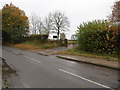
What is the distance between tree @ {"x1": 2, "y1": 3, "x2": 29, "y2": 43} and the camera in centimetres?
3634

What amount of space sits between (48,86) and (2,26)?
1429 inches

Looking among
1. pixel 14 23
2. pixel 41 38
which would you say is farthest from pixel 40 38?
pixel 14 23

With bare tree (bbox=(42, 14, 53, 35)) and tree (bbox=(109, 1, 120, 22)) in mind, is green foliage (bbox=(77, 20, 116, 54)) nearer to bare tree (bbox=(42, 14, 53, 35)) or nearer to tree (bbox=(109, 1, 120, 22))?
tree (bbox=(109, 1, 120, 22))

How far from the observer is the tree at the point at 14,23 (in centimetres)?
3634

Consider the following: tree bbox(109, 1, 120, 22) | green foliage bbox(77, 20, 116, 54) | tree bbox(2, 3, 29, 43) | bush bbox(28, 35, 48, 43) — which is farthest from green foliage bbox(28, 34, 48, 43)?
tree bbox(109, 1, 120, 22)

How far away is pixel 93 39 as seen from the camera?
16125mm

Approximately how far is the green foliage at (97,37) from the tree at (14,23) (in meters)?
23.5

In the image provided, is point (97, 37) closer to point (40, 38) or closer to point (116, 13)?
point (116, 13)

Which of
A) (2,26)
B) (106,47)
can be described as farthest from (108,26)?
(2,26)

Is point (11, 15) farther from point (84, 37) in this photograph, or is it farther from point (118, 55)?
point (118, 55)

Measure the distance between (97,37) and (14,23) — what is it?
2691 centimetres

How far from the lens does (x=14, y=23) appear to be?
3612 centimetres

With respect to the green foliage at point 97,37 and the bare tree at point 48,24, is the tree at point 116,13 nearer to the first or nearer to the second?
the green foliage at point 97,37

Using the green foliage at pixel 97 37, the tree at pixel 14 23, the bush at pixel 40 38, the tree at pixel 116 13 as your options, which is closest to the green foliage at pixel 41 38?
the bush at pixel 40 38
